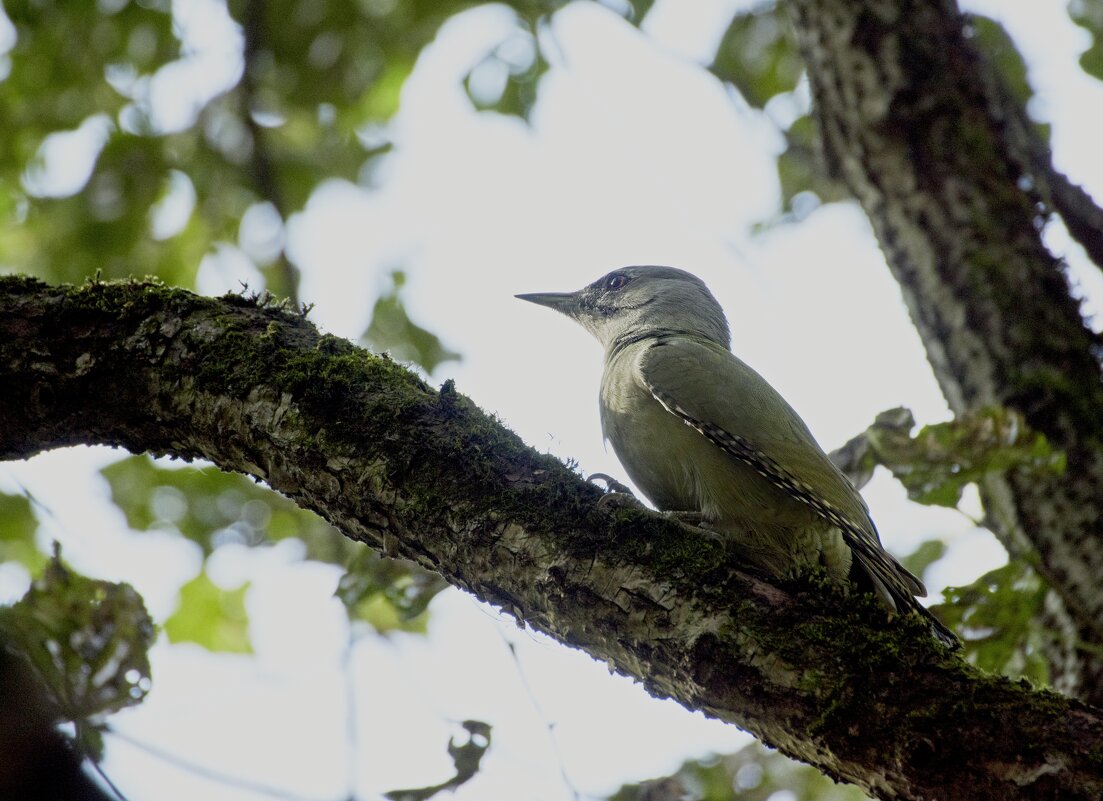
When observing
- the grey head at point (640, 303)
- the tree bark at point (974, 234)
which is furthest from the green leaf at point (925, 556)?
the grey head at point (640, 303)

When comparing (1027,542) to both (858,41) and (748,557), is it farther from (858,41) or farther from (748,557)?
(858,41)

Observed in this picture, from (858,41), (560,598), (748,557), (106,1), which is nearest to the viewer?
(560,598)

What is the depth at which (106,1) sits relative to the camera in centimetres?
721

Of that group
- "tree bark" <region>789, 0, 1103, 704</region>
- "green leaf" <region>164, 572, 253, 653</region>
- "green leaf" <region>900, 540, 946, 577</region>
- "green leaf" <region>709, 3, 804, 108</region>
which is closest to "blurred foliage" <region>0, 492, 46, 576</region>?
"green leaf" <region>164, 572, 253, 653</region>

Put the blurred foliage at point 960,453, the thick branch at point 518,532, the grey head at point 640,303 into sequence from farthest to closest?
the grey head at point 640,303 → the blurred foliage at point 960,453 → the thick branch at point 518,532

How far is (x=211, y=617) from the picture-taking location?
273 inches

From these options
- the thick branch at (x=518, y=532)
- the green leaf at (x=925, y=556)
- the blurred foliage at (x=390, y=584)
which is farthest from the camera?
the green leaf at (x=925, y=556)

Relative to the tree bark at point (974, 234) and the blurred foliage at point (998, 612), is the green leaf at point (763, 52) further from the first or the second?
the blurred foliage at point (998, 612)

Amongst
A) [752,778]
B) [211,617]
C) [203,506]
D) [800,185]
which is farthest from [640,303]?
[211,617]

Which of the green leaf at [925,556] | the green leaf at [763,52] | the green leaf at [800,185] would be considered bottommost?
the green leaf at [925,556]

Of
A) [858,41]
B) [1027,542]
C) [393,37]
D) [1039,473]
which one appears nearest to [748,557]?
[1039,473]

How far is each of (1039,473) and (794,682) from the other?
92.9 inches

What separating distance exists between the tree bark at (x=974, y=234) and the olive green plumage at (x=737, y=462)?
0.93 meters

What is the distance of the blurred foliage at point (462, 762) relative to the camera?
3420 millimetres
